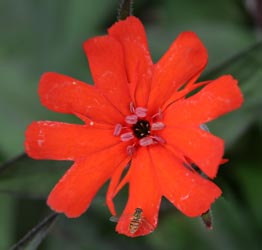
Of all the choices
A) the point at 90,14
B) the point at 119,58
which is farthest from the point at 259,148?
the point at 119,58

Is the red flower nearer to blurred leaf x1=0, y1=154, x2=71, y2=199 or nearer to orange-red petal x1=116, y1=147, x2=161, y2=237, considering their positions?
orange-red petal x1=116, y1=147, x2=161, y2=237

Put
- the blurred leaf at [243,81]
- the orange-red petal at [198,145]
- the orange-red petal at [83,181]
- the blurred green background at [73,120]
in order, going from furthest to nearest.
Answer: the blurred green background at [73,120] → the blurred leaf at [243,81] → the orange-red petal at [83,181] → the orange-red petal at [198,145]

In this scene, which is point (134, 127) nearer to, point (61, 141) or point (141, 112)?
point (141, 112)

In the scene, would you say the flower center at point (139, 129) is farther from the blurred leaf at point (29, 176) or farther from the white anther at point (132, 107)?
the blurred leaf at point (29, 176)

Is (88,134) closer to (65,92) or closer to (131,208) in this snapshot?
(65,92)

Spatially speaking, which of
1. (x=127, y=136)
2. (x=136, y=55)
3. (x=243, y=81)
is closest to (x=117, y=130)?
(x=127, y=136)

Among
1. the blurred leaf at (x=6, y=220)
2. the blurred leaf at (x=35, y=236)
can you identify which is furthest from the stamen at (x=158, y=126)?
the blurred leaf at (x=6, y=220)
